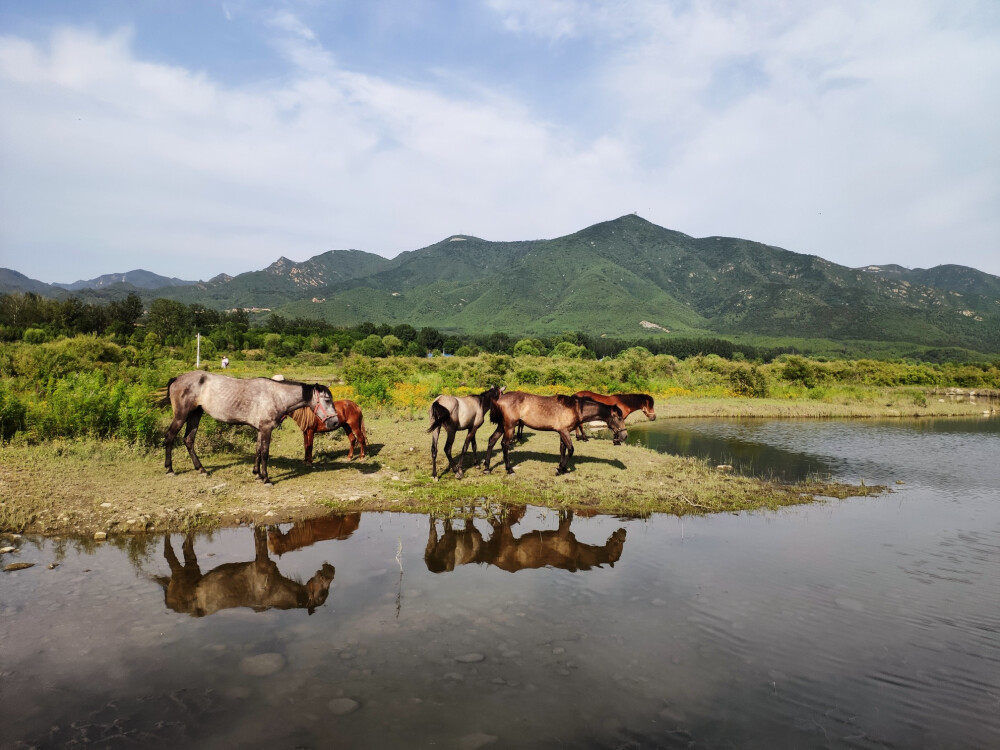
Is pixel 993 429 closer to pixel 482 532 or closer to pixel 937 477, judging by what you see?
pixel 937 477

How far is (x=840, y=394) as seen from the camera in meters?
42.2

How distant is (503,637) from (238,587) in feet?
12.5

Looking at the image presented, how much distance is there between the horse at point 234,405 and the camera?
1210 centimetres

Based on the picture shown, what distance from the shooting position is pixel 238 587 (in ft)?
23.9

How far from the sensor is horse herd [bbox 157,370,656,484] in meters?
12.2

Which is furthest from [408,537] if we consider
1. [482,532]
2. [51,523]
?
[51,523]

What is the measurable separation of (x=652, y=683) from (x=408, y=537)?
17.3 ft

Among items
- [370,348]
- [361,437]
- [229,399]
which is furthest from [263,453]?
[370,348]

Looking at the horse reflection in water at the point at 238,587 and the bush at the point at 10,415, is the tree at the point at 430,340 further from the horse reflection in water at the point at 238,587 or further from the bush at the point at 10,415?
the horse reflection in water at the point at 238,587

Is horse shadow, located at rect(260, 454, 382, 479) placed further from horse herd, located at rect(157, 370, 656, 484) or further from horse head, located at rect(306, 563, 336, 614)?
horse head, located at rect(306, 563, 336, 614)

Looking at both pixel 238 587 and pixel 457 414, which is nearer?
pixel 238 587

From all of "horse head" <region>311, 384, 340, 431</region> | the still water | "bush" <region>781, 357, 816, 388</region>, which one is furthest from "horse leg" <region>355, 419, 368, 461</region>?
"bush" <region>781, 357, 816, 388</region>

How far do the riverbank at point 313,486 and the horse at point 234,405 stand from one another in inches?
35.2

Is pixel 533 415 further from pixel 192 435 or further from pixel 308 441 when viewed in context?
pixel 192 435
